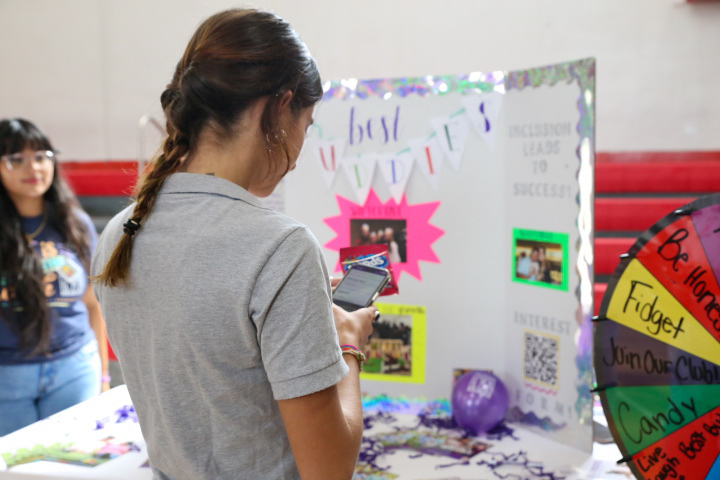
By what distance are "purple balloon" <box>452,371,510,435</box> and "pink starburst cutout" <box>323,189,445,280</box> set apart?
0.31 m

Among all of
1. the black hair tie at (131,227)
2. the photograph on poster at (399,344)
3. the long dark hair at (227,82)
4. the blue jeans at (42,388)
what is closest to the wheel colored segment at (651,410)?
the photograph on poster at (399,344)

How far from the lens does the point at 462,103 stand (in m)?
1.63

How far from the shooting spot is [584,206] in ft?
4.61

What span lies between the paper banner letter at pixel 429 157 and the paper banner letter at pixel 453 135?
0.7 inches

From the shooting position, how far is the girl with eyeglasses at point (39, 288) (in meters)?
1.91

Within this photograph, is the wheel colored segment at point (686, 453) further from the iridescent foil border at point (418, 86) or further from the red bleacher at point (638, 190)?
the red bleacher at point (638, 190)

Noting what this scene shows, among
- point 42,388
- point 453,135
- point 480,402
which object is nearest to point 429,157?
point 453,135

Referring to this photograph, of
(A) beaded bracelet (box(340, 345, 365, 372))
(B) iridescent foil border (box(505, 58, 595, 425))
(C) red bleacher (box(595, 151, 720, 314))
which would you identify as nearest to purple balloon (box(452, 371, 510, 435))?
(B) iridescent foil border (box(505, 58, 595, 425))

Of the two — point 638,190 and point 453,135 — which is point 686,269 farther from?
point 638,190

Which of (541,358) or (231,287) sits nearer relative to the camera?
(231,287)

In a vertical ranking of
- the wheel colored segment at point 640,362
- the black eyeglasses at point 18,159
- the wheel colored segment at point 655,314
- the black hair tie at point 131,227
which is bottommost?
the wheel colored segment at point 640,362

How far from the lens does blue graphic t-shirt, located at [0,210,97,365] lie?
190cm

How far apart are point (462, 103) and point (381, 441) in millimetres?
865

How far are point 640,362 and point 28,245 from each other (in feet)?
5.92
